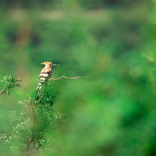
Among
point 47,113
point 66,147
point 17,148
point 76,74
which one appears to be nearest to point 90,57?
point 76,74

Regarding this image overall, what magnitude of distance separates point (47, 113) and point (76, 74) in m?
0.89

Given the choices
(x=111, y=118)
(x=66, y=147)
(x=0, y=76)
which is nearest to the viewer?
(x=111, y=118)

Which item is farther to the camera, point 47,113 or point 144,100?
point 47,113

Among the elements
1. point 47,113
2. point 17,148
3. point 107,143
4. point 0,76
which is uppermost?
point 0,76

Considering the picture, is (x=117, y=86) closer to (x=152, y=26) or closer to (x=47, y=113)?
(x=152, y=26)

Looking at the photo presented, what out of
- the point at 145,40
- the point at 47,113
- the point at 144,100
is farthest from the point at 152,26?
the point at 47,113

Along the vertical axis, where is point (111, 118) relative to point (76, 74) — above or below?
below

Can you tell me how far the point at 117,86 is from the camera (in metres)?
0.29

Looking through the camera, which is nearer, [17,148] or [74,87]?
[74,87]

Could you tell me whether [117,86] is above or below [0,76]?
below

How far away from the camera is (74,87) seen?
354mm

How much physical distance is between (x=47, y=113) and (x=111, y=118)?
1.01 m

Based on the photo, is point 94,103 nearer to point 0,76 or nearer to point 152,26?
point 152,26

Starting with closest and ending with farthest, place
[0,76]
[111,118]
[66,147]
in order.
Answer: [111,118] < [66,147] < [0,76]
